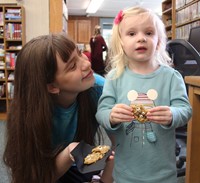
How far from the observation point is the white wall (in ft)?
13.9

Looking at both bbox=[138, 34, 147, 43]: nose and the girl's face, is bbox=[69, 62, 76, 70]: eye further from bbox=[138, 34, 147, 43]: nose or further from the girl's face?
bbox=[138, 34, 147, 43]: nose

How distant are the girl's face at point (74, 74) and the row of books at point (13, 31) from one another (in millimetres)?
3382

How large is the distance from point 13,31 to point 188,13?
296 cm

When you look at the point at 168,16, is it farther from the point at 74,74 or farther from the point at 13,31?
the point at 74,74

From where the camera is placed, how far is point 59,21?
4.24m

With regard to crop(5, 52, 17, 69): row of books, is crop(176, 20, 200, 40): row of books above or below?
above

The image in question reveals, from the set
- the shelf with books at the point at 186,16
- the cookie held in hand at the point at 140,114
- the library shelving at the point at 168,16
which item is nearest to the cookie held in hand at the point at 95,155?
the cookie held in hand at the point at 140,114

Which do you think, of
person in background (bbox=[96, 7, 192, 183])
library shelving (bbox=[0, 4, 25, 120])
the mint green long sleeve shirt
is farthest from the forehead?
library shelving (bbox=[0, 4, 25, 120])

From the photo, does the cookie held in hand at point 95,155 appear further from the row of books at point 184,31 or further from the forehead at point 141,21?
the row of books at point 184,31

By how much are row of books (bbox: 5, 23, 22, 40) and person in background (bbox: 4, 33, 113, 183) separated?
3306mm

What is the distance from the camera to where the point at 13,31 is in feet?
13.6

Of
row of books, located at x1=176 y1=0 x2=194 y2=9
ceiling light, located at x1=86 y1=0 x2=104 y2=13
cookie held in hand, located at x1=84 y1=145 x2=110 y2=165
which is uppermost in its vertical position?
ceiling light, located at x1=86 y1=0 x2=104 y2=13

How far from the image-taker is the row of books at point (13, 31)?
13.5 ft

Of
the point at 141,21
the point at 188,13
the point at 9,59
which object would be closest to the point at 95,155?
the point at 141,21
